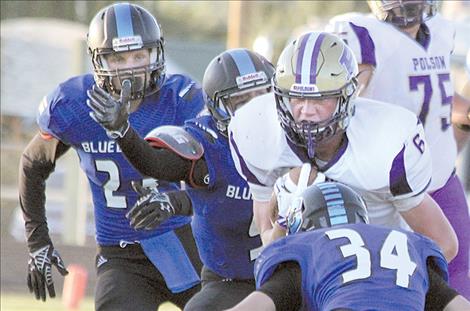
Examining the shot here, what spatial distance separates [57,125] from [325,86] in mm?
1374

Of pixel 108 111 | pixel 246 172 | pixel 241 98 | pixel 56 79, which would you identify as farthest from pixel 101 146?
pixel 56 79

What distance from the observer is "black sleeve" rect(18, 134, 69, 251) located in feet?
17.4

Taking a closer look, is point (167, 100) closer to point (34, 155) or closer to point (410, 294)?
point (34, 155)

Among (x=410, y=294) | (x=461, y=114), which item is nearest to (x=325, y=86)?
(x=410, y=294)

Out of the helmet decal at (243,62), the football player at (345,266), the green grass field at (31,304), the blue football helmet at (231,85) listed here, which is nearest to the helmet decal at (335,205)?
the football player at (345,266)

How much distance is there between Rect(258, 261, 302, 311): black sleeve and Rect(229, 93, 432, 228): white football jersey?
65 centimetres

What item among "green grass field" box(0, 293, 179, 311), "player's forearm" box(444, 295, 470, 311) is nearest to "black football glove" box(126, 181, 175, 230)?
"player's forearm" box(444, 295, 470, 311)

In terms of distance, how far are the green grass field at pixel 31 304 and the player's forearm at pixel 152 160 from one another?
12.5ft

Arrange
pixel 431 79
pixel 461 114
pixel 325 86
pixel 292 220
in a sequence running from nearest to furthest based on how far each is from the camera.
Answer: pixel 292 220 → pixel 325 86 → pixel 431 79 → pixel 461 114

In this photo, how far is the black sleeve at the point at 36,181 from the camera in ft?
17.4

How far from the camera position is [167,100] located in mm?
5234

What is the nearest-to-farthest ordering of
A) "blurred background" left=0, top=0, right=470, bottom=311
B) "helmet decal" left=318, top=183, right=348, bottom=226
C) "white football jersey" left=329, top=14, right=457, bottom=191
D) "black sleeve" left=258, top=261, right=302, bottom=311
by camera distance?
"black sleeve" left=258, top=261, right=302, bottom=311 < "helmet decal" left=318, top=183, right=348, bottom=226 < "white football jersey" left=329, top=14, right=457, bottom=191 < "blurred background" left=0, top=0, right=470, bottom=311

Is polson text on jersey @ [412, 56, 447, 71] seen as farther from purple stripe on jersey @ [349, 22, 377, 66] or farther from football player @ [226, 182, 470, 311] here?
football player @ [226, 182, 470, 311]

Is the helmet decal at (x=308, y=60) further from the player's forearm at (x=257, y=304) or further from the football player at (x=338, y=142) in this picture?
the player's forearm at (x=257, y=304)
